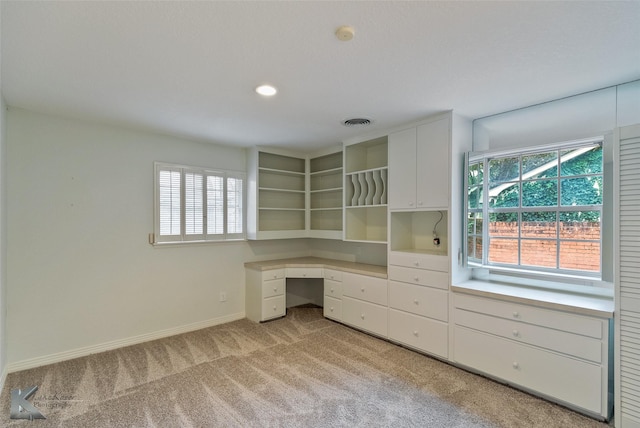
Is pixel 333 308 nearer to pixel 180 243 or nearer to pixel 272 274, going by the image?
pixel 272 274

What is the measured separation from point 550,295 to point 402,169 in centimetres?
178

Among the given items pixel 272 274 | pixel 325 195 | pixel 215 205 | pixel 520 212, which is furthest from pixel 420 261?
pixel 215 205

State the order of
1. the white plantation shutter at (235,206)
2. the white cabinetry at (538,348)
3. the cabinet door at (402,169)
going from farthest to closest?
the white plantation shutter at (235,206)
the cabinet door at (402,169)
the white cabinetry at (538,348)

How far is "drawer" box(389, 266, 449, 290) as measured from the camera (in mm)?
3043

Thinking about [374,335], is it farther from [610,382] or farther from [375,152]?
[375,152]

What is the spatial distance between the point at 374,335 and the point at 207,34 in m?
3.39

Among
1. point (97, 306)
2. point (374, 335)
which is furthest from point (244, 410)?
point (97, 306)

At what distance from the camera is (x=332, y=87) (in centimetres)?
241

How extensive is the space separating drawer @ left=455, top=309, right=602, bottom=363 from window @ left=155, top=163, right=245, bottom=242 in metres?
3.08

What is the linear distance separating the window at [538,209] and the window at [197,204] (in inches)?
119

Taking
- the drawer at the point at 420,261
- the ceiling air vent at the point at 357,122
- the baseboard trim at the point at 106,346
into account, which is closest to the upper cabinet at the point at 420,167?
the ceiling air vent at the point at 357,122

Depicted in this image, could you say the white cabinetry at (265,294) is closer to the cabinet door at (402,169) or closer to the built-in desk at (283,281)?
the built-in desk at (283,281)

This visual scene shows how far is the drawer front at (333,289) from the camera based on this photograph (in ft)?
13.4

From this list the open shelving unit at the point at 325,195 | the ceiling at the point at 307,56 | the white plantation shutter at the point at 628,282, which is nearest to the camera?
the ceiling at the point at 307,56
